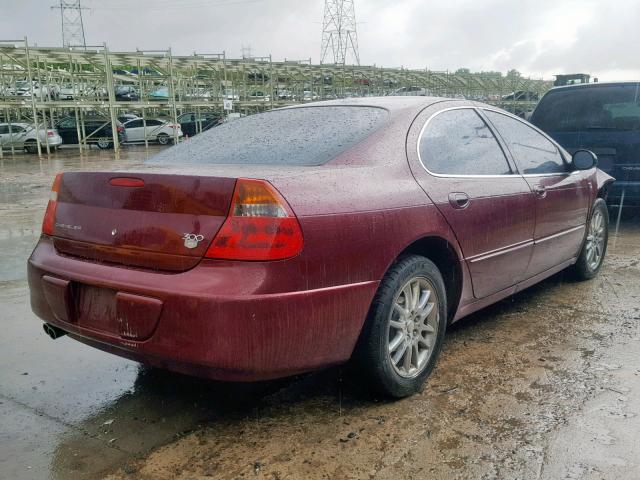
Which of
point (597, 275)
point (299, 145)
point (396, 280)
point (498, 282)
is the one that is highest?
point (299, 145)

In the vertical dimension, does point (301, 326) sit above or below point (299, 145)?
below

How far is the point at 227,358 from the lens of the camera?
2.30 meters

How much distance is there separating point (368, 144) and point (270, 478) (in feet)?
5.11

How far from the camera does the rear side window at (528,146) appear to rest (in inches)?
154

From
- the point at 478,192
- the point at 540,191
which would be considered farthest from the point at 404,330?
the point at 540,191

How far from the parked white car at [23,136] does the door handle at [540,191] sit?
23.2 metres

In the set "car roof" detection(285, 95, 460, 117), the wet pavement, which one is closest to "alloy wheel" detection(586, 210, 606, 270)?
the wet pavement

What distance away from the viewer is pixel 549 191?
4023 mm

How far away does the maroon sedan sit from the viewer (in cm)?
233

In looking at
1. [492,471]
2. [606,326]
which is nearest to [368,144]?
[492,471]

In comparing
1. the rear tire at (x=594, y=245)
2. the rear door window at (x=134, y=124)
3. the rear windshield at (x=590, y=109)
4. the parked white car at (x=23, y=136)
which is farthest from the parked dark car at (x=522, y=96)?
the rear tire at (x=594, y=245)

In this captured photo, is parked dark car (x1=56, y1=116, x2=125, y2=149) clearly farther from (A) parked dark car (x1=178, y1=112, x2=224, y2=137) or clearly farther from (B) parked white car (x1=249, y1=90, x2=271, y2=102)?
(B) parked white car (x1=249, y1=90, x2=271, y2=102)

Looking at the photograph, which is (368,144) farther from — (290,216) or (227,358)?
(227,358)

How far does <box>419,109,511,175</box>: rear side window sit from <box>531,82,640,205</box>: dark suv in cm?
367
